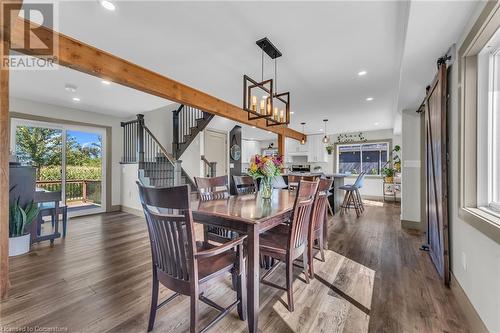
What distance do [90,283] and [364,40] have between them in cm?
368

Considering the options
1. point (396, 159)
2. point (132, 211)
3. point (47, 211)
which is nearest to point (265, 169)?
point (47, 211)

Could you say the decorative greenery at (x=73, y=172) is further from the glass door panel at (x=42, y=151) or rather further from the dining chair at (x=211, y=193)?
the dining chair at (x=211, y=193)

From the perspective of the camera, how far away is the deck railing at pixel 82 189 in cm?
490

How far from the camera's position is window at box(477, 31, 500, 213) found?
5.08 feet

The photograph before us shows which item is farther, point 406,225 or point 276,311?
point 406,225

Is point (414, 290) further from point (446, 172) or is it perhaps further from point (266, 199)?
point (266, 199)

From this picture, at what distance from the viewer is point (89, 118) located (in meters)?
5.14

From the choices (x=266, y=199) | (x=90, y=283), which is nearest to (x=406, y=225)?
(x=266, y=199)

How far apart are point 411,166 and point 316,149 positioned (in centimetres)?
465

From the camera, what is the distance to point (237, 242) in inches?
55.2

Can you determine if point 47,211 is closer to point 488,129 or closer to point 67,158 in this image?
point 67,158

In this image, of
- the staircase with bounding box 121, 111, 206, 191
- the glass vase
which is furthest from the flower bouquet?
the staircase with bounding box 121, 111, 206, 191

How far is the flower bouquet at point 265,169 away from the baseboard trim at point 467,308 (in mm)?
1745

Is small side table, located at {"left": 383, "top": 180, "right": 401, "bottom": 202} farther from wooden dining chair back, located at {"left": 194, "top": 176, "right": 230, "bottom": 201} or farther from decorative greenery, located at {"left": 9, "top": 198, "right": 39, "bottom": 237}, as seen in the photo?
decorative greenery, located at {"left": 9, "top": 198, "right": 39, "bottom": 237}
